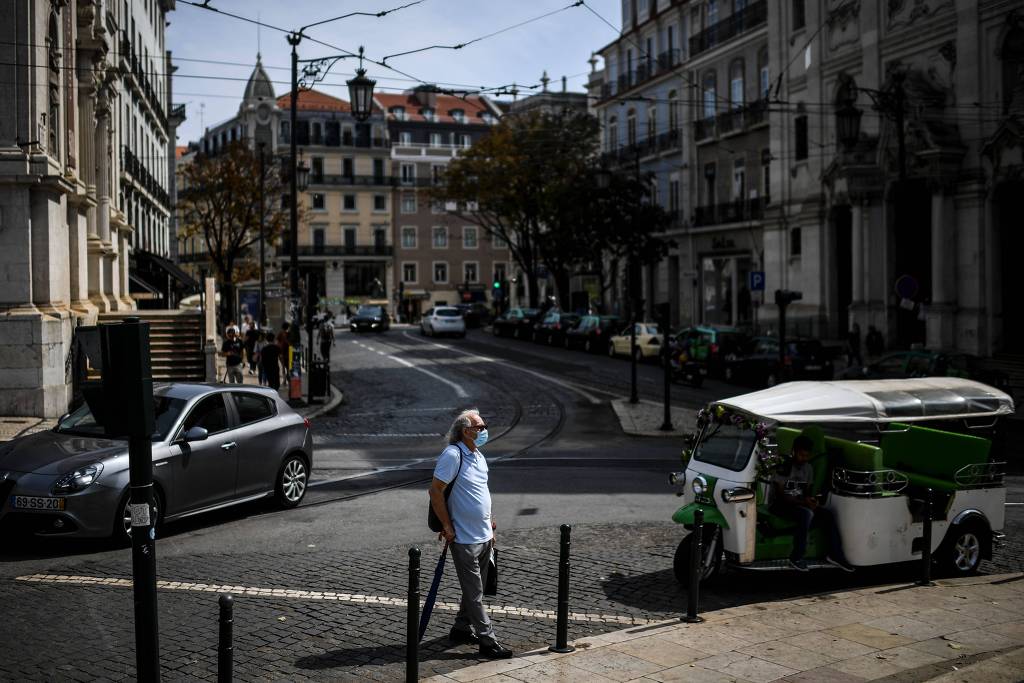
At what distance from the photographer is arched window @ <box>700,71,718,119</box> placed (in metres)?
51.7

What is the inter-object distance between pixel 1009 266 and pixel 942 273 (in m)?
1.99

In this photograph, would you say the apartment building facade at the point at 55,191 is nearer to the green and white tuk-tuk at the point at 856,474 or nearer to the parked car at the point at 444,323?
the green and white tuk-tuk at the point at 856,474

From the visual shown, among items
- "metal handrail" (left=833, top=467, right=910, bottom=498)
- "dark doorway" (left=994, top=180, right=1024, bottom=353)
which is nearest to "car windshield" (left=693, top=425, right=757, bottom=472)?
"metal handrail" (left=833, top=467, right=910, bottom=498)

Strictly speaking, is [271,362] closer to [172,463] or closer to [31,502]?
[172,463]

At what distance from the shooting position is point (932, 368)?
78.3ft

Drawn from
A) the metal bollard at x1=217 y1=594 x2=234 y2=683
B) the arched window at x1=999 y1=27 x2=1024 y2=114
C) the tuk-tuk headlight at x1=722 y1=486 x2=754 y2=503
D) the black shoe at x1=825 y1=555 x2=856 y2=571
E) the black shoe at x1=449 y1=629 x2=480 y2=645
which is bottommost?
Result: the black shoe at x1=449 y1=629 x2=480 y2=645

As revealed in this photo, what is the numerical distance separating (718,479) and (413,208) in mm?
89506

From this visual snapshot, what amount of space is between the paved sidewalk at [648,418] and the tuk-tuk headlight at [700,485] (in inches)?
464

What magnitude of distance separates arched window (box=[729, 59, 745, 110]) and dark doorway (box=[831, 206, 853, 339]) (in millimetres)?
10840

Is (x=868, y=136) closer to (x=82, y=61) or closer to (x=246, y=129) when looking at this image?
(x=82, y=61)

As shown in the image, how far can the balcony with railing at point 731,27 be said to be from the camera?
47375 millimetres

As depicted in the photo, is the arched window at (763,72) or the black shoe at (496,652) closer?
the black shoe at (496,652)

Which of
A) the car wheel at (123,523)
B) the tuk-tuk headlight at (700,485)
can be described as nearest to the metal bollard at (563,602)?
the tuk-tuk headlight at (700,485)

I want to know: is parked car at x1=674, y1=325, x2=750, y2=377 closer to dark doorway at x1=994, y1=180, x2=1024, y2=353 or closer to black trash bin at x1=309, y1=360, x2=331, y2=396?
dark doorway at x1=994, y1=180, x2=1024, y2=353
